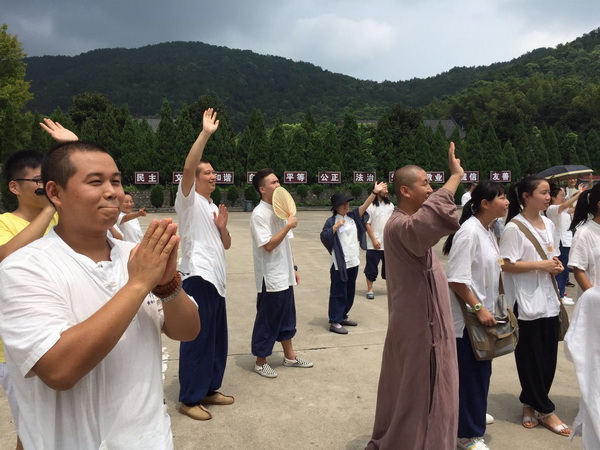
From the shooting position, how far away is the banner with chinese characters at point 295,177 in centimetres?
2953

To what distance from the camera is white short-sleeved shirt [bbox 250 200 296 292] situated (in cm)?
406

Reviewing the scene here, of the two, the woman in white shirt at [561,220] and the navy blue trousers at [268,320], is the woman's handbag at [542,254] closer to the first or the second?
the navy blue trousers at [268,320]

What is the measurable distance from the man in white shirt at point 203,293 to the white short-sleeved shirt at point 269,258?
0.52 meters

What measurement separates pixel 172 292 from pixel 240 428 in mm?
2164

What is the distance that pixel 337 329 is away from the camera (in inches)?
208

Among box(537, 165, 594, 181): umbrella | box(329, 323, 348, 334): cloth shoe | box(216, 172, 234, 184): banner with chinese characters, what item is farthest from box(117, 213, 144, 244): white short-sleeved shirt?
box(216, 172, 234, 184): banner with chinese characters

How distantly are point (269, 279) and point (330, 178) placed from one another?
87.3ft

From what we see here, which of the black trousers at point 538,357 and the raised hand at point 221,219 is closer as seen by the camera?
the black trousers at point 538,357

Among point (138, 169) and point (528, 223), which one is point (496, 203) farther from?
point (138, 169)

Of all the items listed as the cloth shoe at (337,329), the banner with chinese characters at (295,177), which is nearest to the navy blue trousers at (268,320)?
the cloth shoe at (337,329)

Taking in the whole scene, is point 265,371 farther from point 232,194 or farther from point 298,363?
point 232,194

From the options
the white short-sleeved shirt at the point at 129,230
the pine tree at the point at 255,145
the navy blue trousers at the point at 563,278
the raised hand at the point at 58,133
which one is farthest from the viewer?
the pine tree at the point at 255,145

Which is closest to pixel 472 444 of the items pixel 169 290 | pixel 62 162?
pixel 169 290

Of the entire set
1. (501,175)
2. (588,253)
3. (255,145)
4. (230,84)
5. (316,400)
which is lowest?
(316,400)
